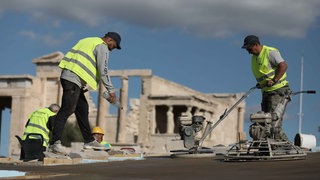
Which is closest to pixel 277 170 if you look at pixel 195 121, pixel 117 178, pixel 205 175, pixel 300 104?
pixel 205 175

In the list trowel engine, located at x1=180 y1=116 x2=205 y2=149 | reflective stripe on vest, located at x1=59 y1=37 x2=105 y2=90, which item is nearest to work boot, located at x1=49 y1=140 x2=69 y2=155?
reflective stripe on vest, located at x1=59 y1=37 x2=105 y2=90

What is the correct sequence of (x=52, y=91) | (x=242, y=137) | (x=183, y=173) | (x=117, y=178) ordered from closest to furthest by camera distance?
(x=117, y=178)
(x=183, y=173)
(x=242, y=137)
(x=52, y=91)

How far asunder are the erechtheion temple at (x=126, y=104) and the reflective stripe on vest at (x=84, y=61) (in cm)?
5055

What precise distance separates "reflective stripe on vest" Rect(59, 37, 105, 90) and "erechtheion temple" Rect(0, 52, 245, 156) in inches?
1990

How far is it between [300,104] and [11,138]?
83.2 feet

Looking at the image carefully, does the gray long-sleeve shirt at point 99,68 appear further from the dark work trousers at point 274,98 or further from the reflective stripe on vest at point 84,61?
the dark work trousers at point 274,98

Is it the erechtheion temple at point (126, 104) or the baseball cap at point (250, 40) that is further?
the erechtheion temple at point (126, 104)

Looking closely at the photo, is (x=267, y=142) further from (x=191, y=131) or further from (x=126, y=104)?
(x=126, y=104)

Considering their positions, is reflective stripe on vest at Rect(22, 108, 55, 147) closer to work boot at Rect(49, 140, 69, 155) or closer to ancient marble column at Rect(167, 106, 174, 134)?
work boot at Rect(49, 140, 69, 155)

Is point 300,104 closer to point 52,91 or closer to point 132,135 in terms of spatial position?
point 132,135

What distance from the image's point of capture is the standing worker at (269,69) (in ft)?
34.7

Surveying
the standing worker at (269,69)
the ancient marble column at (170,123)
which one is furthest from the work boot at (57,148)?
the ancient marble column at (170,123)

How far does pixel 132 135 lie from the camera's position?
70000 mm

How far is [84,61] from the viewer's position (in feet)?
32.7
